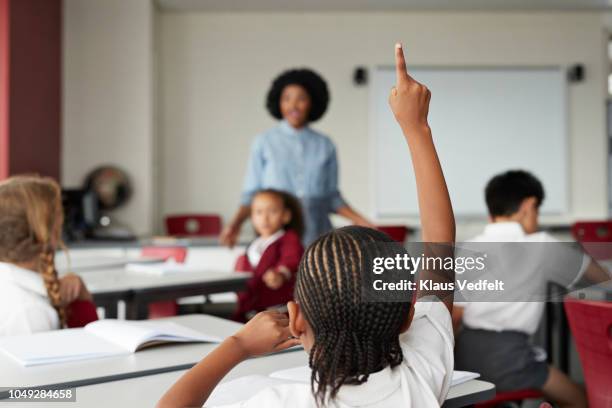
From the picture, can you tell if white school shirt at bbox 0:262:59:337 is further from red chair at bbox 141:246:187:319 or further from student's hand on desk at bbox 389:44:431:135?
red chair at bbox 141:246:187:319

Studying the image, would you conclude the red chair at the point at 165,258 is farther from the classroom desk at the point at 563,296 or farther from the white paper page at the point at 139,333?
the white paper page at the point at 139,333

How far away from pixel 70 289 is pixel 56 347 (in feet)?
1.18

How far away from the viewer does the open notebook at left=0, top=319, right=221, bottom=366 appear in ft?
4.31

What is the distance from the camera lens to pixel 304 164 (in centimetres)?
347

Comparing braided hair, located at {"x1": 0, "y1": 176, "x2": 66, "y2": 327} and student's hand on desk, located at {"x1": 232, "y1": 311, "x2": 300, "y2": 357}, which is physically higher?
braided hair, located at {"x1": 0, "y1": 176, "x2": 66, "y2": 327}

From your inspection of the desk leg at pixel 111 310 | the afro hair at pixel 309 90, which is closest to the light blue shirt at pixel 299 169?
the afro hair at pixel 309 90

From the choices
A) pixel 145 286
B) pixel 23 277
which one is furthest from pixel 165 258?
pixel 23 277

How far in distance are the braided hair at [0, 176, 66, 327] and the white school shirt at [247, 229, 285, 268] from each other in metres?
1.42

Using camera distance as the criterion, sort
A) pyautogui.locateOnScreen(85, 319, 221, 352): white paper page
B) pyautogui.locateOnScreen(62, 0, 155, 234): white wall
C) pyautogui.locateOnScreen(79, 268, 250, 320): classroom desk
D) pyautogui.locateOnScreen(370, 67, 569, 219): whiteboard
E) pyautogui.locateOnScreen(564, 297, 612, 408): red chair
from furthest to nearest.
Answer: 1. pyautogui.locateOnScreen(370, 67, 569, 219): whiteboard
2. pyautogui.locateOnScreen(62, 0, 155, 234): white wall
3. pyautogui.locateOnScreen(79, 268, 250, 320): classroom desk
4. pyautogui.locateOnScreen(564, 297, 612, 408): red chair
5. pyautogui.locateOnScreen(85, 319, 221, 352): white paper page

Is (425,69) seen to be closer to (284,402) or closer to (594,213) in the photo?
(594,213)

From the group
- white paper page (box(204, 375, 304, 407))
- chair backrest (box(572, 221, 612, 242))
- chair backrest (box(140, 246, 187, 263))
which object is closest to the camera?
white paper page (box(204, 375, 304, 407))

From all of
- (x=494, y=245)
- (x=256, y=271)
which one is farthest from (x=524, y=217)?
(x=256, y=271)

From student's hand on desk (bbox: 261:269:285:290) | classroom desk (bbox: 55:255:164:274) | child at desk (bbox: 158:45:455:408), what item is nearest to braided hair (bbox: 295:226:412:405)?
child at desk (bbox: 158:45:455:408)

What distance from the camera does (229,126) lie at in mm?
6465
